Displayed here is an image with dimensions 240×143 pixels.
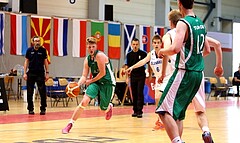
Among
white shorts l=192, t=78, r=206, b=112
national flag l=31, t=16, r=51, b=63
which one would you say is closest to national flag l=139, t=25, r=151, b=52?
national flag l=31, t=16, r=51, b=63

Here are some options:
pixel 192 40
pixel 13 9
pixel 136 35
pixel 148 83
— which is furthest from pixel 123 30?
pixel 192 40

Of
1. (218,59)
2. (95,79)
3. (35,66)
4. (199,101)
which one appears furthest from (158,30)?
(218,59)

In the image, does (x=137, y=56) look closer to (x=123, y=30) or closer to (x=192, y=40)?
(x=192, y=40)

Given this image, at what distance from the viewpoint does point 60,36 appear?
24.4 m

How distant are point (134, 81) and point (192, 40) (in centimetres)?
788

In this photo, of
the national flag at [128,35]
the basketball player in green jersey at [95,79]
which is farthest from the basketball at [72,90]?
the national flag at [128,35]

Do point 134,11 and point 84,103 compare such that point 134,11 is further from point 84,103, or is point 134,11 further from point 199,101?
point 199,101

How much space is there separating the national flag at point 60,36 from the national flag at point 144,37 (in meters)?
4.85

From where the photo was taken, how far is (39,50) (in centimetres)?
1360

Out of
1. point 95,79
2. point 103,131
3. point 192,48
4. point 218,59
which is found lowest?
point 103,131

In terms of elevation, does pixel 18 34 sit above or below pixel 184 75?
above

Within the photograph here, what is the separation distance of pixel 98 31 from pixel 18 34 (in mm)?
4468

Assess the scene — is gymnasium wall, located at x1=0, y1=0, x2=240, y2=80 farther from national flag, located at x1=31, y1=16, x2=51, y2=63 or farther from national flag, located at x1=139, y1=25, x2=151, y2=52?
national flag, located at x1=139, y1=25, x2=151, y2=52

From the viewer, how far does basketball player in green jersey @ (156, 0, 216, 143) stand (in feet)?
17.7
